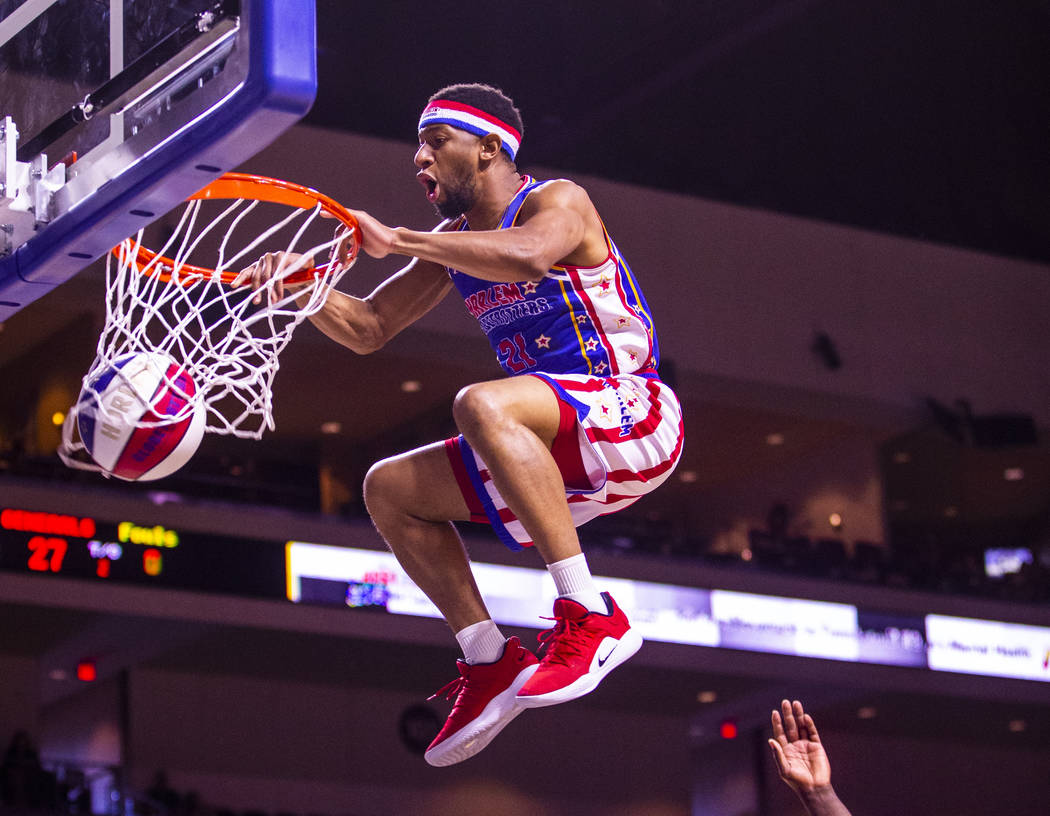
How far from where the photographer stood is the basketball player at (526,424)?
4797 millimetres

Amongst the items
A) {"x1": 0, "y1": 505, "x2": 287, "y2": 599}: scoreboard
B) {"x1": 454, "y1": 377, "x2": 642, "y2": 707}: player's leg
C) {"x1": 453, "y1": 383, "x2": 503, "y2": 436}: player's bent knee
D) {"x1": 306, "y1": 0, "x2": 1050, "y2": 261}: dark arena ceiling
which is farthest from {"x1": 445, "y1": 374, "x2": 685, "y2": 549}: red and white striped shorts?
{"x1": 0, "y1": 505, "x2": 287, "y2": 599}: scoreboard

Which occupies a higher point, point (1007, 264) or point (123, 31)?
point (1007, 264)

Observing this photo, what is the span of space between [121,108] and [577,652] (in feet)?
6.67

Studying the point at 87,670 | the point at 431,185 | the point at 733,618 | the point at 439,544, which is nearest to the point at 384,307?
the point at 431,185

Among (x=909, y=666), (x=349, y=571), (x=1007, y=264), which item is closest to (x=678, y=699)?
(x=909, y=666)

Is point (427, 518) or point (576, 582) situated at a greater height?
point (427, 518)

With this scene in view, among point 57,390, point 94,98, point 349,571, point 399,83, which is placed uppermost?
point 399,83

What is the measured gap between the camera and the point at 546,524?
15.7ft

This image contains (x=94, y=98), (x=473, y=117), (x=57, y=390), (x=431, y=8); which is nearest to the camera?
(x=94, y=98)

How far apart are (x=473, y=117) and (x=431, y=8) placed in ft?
31.8

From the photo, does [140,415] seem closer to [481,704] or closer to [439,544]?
[439,544]

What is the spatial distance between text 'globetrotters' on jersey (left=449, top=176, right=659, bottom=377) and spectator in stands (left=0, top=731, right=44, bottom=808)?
1140cm

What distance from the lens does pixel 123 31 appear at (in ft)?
15.5

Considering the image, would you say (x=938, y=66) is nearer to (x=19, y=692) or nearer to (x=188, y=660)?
(x=188, y=660)
